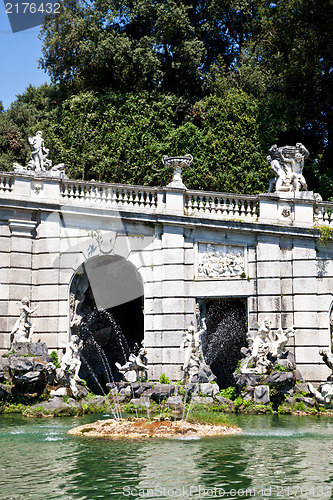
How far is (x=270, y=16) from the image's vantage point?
105 ft

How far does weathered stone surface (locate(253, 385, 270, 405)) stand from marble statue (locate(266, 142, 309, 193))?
21.7 feet

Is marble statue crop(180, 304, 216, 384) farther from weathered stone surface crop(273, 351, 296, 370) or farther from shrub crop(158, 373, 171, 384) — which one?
weathered stone surface crop(273, 351, 296, 370)

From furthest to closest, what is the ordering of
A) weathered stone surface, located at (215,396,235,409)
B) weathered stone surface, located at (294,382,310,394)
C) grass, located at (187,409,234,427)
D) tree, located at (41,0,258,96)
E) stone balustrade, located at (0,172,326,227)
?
tree, located at (41,0,258,96)
stone balustrade, located at (0,172,326,227)
weathered stone surface, located at (294,382,310,394)
weathered stone surface, located at (215,396,235,409)
grass, located at (187,409,234,427)

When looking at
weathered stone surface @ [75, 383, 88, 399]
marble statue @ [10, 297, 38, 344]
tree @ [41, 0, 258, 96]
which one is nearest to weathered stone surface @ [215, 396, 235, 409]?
weathered stone surface @ [75, 383, 88, 399]

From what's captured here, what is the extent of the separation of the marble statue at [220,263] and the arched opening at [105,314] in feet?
7.38

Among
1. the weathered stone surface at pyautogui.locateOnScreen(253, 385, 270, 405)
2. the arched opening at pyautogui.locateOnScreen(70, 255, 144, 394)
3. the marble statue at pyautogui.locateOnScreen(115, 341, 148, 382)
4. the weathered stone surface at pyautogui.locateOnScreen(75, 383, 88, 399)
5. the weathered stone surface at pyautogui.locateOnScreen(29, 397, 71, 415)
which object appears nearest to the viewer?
the weathered stone surface at pyautogui.locateOnScreen(29, 397, 71, 415)

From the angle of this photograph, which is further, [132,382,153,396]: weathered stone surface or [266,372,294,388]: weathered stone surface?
[132,382,153,396]: weathered stone surface

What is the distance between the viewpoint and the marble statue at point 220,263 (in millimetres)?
21453

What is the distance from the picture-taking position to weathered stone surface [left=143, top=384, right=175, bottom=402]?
62.6 ft

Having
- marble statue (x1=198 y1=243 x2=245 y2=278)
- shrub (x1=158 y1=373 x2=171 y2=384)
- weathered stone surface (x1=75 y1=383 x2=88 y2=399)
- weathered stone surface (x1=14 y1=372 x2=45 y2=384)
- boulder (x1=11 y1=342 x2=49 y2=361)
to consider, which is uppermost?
marble statue (x1=198 y1=243 x2=245 y2=278)

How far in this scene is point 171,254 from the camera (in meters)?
21.7

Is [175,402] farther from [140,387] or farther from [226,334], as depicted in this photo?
[226,334]

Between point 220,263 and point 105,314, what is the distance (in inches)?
198

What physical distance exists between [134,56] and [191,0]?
560cm
